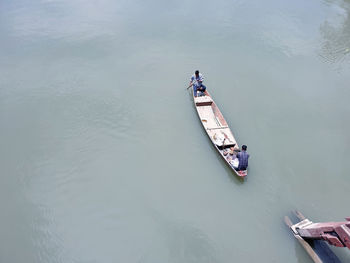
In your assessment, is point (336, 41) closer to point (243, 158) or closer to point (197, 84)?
point (197, 84)

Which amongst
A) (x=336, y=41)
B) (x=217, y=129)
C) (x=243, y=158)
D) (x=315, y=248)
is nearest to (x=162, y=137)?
(x=217, y=129)

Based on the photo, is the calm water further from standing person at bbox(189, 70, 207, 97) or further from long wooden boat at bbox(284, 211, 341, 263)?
standing person at bbox(189, 70, 207, 97)

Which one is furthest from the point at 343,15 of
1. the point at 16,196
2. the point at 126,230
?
the point at 16,196

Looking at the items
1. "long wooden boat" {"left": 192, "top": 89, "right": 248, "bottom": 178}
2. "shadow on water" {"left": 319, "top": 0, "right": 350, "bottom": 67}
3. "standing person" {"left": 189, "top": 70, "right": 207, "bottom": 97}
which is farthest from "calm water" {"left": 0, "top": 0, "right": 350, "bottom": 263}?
"standing person" {"left": 189, "top": 70, "right": 207, "bottom": 97}

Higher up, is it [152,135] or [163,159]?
[152,135]

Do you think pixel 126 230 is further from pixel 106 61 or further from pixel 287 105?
pixel 106 61

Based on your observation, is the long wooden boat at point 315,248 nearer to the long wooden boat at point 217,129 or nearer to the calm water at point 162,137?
the calm water at point 162,137

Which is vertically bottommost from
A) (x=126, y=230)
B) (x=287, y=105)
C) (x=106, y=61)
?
(x=126, y=230)

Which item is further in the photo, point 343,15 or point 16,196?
point 343,15
